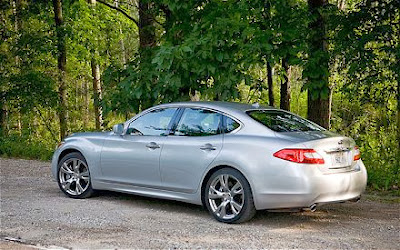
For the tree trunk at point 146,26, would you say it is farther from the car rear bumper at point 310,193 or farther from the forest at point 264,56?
the car rear bumper at point 310,193

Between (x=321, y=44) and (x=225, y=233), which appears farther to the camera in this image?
(x=321, y=44)

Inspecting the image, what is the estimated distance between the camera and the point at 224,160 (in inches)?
287

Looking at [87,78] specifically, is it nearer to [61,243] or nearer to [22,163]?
[22,163]

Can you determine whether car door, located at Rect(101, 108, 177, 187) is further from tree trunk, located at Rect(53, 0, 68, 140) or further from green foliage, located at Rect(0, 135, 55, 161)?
tree trunk, located at Rect(53, 0, 68, 140)

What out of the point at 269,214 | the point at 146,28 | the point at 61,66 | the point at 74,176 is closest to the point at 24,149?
the point at 61,66

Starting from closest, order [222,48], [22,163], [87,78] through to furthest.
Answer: [222,48] → [22,163] → [87,78]

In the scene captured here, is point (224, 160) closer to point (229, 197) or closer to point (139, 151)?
point (229, 197)

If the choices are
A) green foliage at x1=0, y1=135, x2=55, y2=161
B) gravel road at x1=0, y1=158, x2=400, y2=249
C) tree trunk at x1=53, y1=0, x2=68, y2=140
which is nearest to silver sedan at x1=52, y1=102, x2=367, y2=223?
gravel road at x1=0, y1=158, x2=400, y2=249

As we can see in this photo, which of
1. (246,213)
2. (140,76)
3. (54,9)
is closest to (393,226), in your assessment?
(246,213)

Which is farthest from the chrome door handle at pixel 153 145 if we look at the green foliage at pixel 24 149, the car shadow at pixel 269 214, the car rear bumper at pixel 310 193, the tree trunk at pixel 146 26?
the green foliage at pixel 24 149

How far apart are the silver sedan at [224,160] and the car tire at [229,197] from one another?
1cm

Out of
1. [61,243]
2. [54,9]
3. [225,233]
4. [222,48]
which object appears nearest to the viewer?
[61,243]

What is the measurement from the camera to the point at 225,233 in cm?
670

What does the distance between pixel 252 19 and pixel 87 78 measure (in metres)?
21.3
